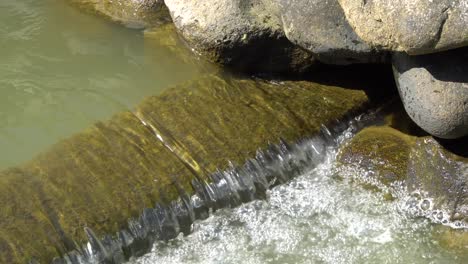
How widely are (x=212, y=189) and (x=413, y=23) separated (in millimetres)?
1547

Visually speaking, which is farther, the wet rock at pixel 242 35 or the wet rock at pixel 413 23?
the wet rock at pixel 242 35

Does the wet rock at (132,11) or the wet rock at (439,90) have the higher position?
the wet rock at (132,11)

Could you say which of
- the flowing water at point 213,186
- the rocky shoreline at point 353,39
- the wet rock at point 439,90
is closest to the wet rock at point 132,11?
the rocky shoreline at point 353,39

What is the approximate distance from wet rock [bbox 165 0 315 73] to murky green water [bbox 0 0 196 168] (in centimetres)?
28

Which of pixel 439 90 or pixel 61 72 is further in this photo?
pixel 61 72

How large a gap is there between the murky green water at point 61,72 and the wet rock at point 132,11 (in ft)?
0.32

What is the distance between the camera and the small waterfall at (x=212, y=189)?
422 cm

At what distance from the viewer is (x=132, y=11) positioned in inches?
244

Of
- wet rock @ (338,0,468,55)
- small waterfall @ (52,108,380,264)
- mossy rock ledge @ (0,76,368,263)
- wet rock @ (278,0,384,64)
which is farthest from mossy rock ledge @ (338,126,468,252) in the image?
wet rock @ (338,0,468,55)

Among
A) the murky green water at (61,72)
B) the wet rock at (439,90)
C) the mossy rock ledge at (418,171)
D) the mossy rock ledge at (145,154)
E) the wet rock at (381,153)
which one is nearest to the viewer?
the mossy rock ledge at (145,154)

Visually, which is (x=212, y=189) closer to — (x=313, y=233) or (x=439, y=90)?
(x=313, y=233)

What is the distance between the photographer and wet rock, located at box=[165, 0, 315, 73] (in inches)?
208

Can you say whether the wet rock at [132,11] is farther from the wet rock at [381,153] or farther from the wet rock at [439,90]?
the wet rock at [439,90]

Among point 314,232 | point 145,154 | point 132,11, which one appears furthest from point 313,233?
point 132,11
